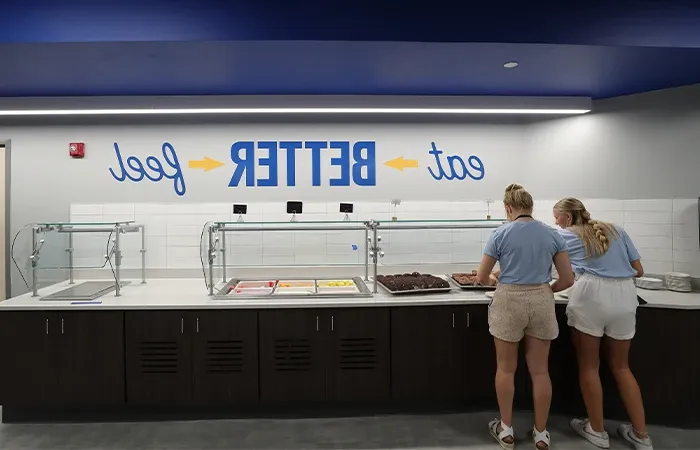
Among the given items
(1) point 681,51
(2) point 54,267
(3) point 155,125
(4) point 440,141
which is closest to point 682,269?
(1) point 681,51

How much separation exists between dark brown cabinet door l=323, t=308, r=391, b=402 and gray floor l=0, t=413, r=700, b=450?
8.7 inches

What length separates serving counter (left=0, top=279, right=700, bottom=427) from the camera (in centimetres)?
273

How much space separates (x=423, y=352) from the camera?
2.81 meters

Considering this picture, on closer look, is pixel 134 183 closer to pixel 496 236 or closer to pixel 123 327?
pixel 123 327

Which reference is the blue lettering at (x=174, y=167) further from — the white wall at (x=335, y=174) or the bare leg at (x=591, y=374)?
the bare leg at (x=591, y=374)

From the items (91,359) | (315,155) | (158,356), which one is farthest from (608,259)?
(91,359)

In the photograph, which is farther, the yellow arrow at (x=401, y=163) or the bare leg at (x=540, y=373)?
the yellow arrow at (x=401, y=163)

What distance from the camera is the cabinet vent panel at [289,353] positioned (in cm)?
277

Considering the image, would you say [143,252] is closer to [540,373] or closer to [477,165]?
[477,165]

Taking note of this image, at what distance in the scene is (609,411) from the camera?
2881 millimetres

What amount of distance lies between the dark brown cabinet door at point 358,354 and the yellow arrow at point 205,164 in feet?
5.90

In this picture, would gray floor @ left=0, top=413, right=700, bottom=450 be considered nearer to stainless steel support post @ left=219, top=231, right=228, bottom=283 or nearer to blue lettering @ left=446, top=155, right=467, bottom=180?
stainless steel support post @ left=219, top=231, right=228, bottom=283

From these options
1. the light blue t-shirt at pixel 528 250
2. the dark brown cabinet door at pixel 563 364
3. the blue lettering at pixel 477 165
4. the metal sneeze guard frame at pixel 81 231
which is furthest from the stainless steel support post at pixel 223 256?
the dark brown cabinet door at pixel 563 364

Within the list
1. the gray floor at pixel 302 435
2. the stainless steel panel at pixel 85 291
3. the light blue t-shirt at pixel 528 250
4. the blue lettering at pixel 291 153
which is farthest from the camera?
the blue lettering at pixel 291 153
